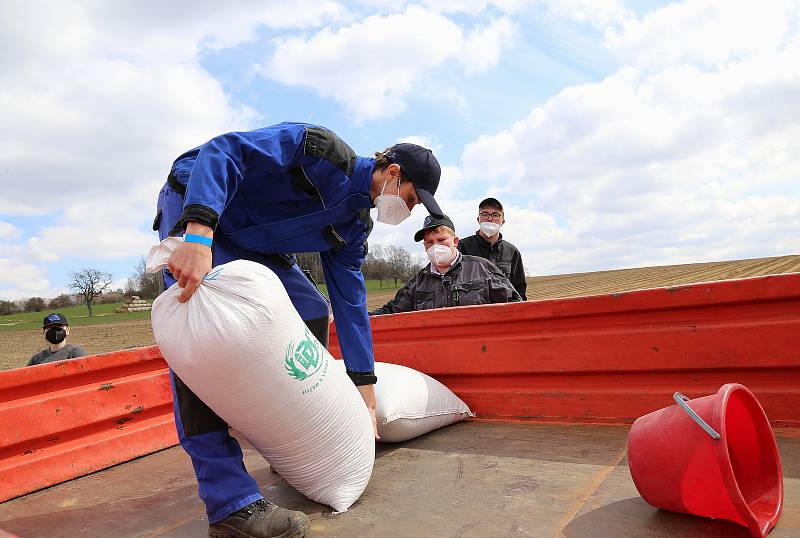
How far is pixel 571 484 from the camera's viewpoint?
80.3 inches

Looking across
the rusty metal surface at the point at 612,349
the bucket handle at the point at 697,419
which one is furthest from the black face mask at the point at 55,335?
the bucket handle at the point at 697,419

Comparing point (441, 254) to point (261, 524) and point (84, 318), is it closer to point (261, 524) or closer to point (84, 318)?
point (261, 524)

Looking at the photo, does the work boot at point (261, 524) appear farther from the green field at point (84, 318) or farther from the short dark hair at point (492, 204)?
the green field at point (84, 318)

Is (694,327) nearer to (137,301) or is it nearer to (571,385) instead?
(571,385)

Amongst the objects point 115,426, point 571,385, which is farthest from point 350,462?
point 115,426

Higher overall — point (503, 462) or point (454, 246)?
point (454, 246)

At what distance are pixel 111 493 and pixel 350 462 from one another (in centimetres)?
112

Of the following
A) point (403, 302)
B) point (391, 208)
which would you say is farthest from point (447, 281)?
point (391, 208)

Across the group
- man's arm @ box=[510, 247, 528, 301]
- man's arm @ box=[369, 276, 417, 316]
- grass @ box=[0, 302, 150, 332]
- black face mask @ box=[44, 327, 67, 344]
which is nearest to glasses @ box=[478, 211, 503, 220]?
man's arm @ box=[510, 247, 528, 301]

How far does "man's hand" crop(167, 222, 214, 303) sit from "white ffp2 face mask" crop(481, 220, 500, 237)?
3.70m

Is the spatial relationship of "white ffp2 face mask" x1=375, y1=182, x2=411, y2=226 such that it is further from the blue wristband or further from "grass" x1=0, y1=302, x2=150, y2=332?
"grass" x1=0, y1=302, x2=150, y2=332

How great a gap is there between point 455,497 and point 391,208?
1.07 m

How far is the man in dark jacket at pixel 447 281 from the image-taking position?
403 cm

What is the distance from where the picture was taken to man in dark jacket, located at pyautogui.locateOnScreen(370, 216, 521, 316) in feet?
13.2
